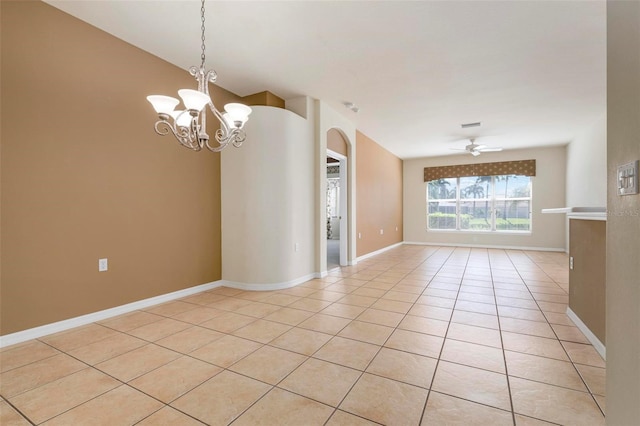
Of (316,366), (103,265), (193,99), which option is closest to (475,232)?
(316,366)

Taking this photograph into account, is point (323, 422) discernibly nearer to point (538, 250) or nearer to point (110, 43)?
point (110, 43)

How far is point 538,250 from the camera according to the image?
747 centimetres

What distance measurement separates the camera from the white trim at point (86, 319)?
89.8 inches

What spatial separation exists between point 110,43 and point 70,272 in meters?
2.26

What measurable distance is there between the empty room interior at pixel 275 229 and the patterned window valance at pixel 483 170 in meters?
2.40

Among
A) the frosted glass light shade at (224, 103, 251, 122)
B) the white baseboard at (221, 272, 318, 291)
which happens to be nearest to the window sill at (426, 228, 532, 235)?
the white baseboard at (221, 272, 318, 291)

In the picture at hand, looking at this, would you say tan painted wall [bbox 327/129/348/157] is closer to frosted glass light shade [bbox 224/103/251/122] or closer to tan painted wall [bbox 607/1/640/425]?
frosted glass light shade [bbox 224/103/251/122]

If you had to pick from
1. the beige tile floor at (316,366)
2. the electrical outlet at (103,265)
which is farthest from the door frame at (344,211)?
the electrical outlet at (103,265)

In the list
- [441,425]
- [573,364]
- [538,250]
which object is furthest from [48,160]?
[538,250]

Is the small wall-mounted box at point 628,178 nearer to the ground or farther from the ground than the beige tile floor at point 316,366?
farther from the ground

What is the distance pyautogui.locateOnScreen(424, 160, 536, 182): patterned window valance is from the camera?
762cm

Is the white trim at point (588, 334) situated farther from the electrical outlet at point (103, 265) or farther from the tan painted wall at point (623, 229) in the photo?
the electrical outlet at point (103, 265)

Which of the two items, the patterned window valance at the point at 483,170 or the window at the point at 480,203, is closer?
the patterned window valance at the point at 483,170

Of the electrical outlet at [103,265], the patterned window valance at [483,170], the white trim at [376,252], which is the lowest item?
the white trim at [376,252]
